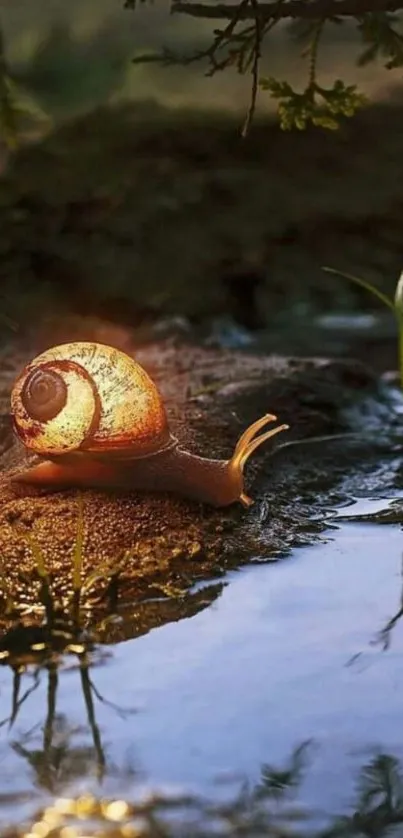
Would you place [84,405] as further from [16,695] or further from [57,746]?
[57,746]

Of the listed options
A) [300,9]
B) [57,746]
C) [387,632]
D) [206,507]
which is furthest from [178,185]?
[57,746]

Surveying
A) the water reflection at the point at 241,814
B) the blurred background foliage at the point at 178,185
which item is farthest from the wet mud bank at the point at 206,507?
the blurred background foliage at the point at 178,185

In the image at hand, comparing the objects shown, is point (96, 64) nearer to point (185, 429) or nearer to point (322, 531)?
point (185, 429)

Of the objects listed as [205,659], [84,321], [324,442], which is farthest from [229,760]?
[84,321]

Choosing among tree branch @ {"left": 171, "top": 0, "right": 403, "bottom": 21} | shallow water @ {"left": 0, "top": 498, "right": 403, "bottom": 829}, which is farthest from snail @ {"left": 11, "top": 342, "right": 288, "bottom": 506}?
tree branch @ {"left": 171, "top": 0, "right": 403, "bottom": 21}

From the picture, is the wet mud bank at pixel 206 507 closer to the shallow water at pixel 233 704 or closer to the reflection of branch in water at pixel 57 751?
the shallow water at pixel 233 704
